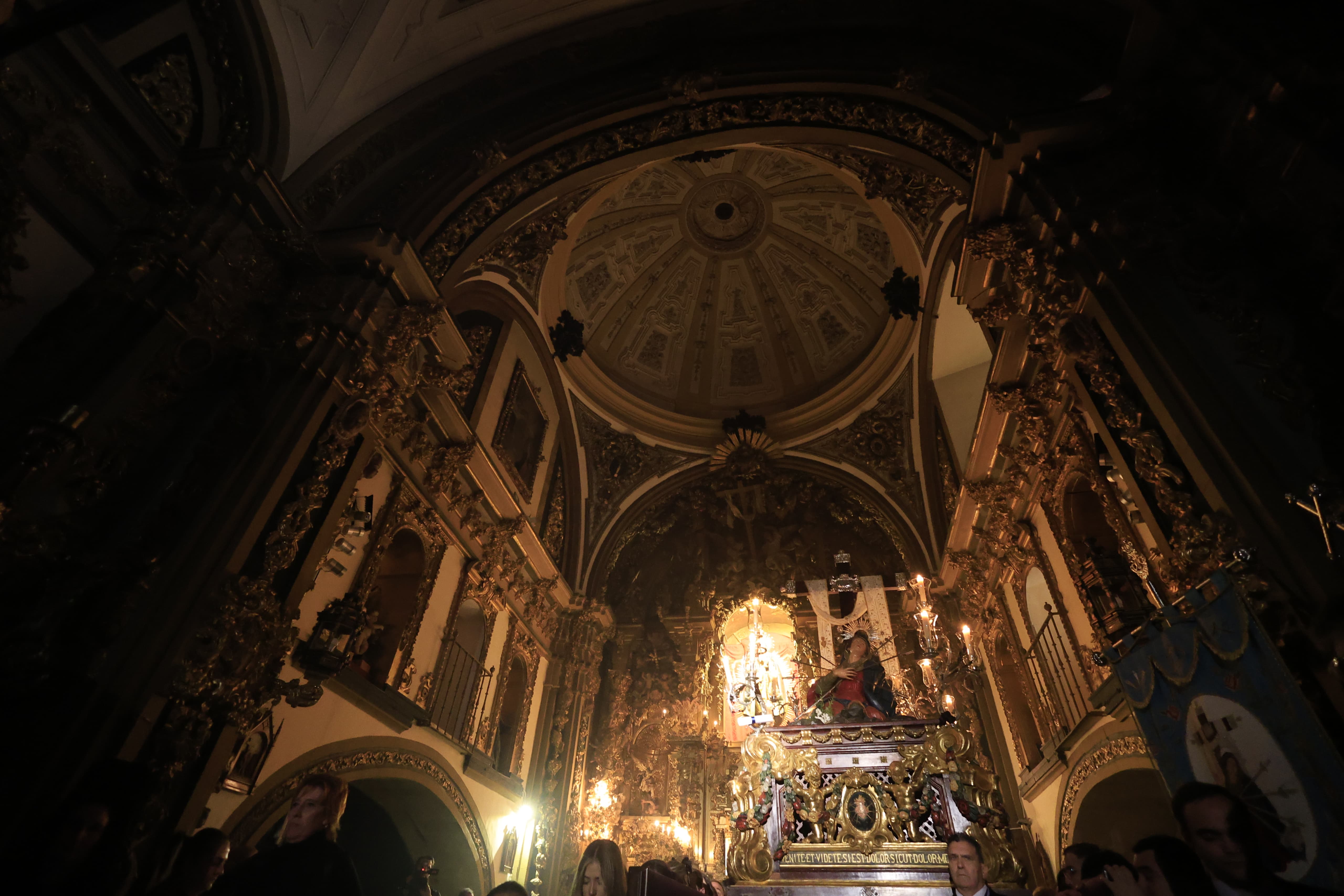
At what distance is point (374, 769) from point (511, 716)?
12.1ft

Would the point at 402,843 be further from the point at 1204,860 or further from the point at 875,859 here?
the point at 1204,860

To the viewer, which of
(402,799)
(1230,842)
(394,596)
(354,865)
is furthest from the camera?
(394,596)

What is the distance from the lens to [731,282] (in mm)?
13234

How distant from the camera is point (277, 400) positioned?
4891mm

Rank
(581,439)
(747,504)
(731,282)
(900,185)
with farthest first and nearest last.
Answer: (747,504)
(731,282)
(581,439)
(900,185)

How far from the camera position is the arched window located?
30.9 feet

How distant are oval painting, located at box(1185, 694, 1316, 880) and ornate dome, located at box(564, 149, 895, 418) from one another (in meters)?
9.51

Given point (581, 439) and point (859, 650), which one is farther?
point (581, 439)

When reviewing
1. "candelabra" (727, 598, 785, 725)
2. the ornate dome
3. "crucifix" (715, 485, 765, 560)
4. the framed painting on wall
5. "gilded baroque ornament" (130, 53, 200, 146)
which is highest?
the ornate dome

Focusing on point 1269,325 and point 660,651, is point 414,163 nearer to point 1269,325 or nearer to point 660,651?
point 1269,325

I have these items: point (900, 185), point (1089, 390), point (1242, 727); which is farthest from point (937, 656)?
point (900, 185)

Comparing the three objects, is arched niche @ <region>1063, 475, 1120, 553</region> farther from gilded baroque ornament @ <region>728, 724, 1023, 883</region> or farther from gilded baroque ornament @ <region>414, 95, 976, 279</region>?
gilded baroque ornament @ <region>414, 95, 976, 279</region>

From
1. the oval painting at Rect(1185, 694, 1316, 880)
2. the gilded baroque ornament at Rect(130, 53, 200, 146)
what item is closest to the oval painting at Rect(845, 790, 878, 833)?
the oval painting at Rect(1185, 694, 1316, 880)

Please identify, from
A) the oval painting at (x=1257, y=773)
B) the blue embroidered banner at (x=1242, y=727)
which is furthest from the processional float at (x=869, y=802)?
the oval painting at (x=1257, y=773)
